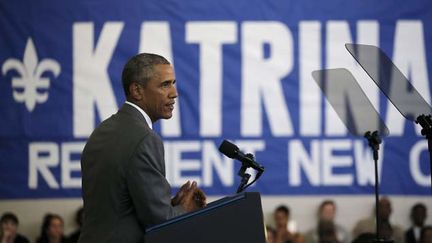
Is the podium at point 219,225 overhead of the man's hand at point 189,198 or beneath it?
beneath

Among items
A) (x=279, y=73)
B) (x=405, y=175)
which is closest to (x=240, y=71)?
(x=279, y=73)

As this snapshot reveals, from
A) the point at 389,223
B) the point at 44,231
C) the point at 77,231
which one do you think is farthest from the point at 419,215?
the point at 44,231

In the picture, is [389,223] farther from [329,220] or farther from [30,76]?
[30,76]

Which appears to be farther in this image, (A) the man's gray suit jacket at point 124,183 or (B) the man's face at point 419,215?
(B) the man's face at point 419,215

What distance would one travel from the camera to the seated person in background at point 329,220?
8273mm

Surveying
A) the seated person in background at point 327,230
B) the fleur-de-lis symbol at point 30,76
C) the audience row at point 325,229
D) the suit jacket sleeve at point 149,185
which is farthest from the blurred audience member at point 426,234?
the suit jacket sleeve at point 149,185

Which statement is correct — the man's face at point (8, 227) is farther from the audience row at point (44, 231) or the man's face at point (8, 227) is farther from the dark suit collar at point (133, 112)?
the dark suit collar at point (133, 112)

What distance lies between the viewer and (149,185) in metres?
2.71

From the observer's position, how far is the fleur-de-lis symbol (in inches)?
325

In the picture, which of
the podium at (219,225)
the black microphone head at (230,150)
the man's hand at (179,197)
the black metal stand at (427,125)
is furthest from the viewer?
the black metal stand at (427,125)

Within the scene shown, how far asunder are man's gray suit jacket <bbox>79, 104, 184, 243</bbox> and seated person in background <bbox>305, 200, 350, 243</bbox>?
5571 millimetres

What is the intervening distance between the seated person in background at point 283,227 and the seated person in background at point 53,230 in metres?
1.92

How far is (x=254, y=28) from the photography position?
325 inches

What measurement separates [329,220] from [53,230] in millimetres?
2501
